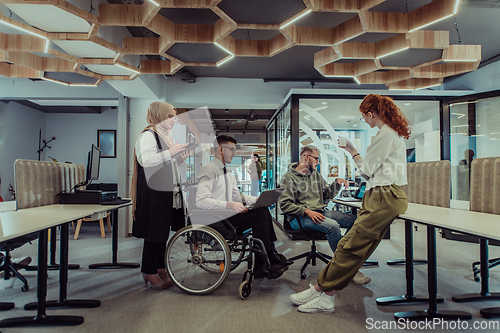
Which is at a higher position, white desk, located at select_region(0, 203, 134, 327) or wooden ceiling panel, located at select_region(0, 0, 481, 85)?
wooden ceiling panel, located at select_region(0, 0, 481, 85)

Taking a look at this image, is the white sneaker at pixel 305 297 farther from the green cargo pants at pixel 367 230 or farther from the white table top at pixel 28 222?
the white table top at pixel 28 222

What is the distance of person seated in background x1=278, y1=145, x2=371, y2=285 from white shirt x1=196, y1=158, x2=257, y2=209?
1.81 feet

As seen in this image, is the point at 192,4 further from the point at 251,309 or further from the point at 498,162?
the point at 498,162

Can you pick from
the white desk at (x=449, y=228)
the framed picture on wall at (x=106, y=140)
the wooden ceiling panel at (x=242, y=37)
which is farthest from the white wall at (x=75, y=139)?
the white desk at (x=449, y=228)

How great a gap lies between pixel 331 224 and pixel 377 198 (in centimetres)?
78

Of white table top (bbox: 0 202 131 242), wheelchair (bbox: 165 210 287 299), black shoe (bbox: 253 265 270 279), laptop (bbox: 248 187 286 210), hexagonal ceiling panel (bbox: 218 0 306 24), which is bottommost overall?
black shoe (bbox: 253 265 270 279)

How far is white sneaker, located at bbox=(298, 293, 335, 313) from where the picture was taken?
6.52 feet

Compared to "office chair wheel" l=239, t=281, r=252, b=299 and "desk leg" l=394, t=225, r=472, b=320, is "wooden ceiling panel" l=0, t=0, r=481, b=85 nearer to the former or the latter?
"desk leg" l=394, t=225, r=472, b=320

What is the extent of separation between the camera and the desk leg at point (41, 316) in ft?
5.90

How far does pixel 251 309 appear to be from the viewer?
2.07 m

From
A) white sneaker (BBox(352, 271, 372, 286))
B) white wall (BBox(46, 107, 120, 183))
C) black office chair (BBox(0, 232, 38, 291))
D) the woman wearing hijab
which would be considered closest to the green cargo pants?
white sneaker (BBox(352, 271, 372, 286))

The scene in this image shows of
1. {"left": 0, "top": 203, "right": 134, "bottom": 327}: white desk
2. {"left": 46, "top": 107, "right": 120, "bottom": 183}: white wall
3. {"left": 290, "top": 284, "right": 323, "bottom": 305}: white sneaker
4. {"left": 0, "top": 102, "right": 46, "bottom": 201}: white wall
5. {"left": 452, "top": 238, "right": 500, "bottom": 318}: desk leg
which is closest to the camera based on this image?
{"left": 0, "top": 203, "right": 134, "bottom": 327}: white desk

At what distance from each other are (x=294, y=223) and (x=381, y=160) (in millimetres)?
1096

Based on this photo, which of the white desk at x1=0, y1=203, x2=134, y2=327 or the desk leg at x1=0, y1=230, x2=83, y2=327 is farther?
the desk leg at x1=0, y1=230, x2=83, y2=327
